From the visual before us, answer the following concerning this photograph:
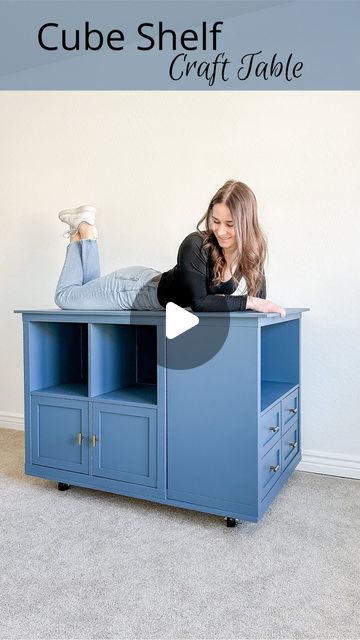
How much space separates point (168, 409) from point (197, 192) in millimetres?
1178

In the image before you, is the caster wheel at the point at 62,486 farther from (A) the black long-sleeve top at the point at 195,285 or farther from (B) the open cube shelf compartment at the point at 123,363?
(A) the black long-sleeve top at the point at 195,285

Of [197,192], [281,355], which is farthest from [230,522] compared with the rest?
[197,192]

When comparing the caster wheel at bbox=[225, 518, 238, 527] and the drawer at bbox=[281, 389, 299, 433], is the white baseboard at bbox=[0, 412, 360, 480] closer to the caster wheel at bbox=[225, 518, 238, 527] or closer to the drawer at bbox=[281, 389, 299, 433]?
the drawer at bbox=[281, 389, 299, 433]

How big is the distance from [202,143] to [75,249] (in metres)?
0.84

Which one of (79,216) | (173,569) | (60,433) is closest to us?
(173,569)

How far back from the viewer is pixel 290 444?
1.92 m

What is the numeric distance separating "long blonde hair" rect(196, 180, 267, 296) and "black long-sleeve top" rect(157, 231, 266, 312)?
35 mm

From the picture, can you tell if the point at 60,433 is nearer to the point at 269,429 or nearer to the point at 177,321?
the point at 177,321

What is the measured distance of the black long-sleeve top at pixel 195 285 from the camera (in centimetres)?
159

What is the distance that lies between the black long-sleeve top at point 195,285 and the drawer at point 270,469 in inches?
20.5
